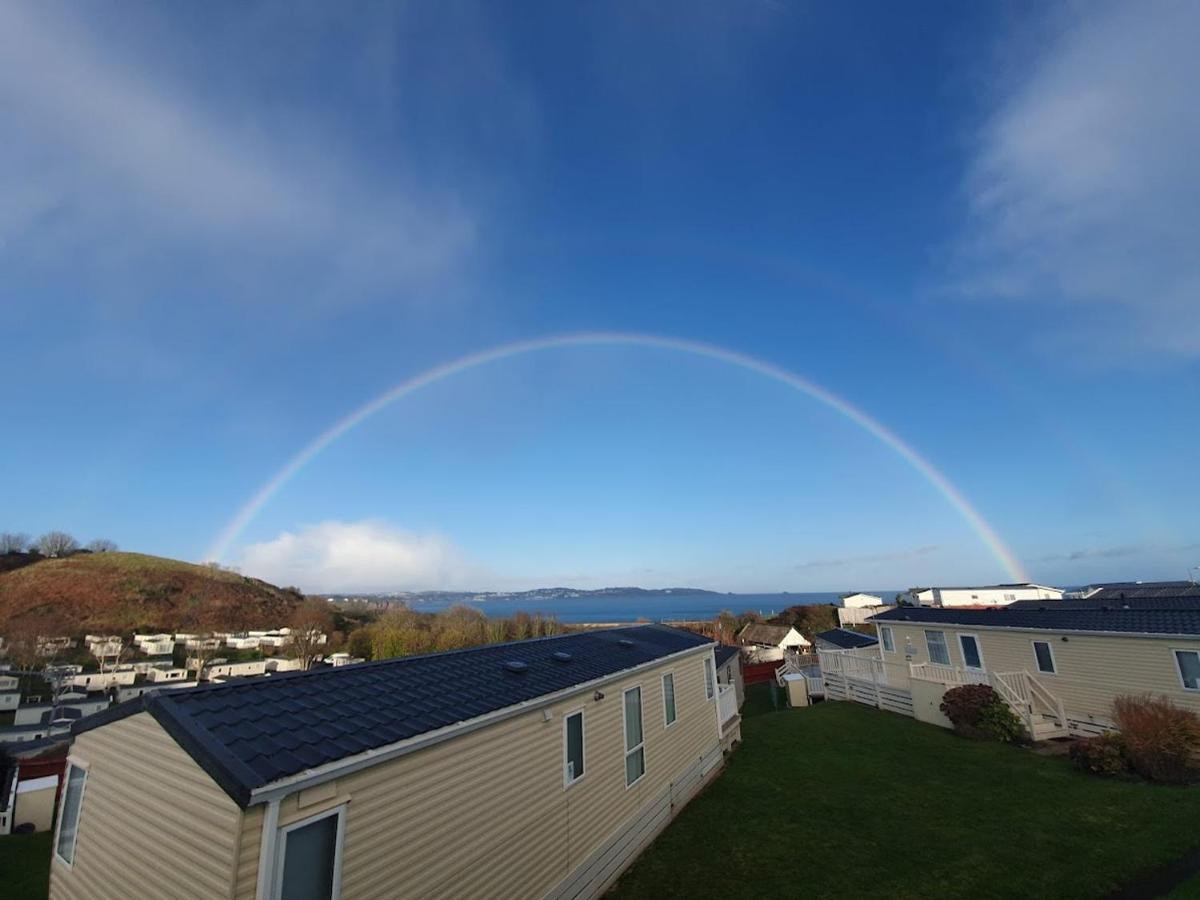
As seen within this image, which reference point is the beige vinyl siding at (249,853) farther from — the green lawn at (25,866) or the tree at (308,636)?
the tree at (308,636)

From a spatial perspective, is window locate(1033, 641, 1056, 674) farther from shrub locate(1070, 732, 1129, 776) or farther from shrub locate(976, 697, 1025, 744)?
shrub locate(1070, 732, 1129, 776)

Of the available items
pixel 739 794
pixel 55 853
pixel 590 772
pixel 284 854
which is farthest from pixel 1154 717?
pixel 55 853

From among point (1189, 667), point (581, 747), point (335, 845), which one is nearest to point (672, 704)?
point (581, 747)

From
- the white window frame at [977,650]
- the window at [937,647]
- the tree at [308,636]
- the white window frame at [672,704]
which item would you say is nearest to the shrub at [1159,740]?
the white window frame at [977,650]

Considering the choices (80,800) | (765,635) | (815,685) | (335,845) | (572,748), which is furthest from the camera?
(765,635)

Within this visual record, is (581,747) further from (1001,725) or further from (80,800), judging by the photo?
(1001,725)

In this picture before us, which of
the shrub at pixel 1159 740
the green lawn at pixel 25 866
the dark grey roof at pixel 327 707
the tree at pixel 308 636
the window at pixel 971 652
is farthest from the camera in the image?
the tree at pixel 308 636

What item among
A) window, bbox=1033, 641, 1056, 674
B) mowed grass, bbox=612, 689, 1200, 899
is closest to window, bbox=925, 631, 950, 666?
window, bbox=1033, 641, 1056, 674
